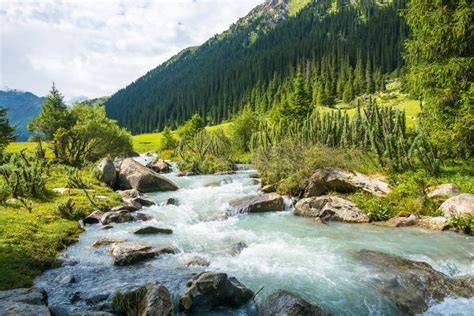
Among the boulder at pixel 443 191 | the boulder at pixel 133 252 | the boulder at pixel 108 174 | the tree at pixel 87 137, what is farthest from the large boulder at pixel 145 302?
the tree at pixel 87 137

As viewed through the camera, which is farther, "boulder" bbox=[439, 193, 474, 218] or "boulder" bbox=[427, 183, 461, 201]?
"boulder" bbox=[427, 183, 461, 201]

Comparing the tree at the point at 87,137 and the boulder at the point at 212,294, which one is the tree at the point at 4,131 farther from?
the boulder at the point at 212,294

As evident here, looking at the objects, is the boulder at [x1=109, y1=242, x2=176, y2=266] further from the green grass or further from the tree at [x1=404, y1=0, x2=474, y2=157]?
the tree at [x1=404, y1=0, x2=474, y2=157]

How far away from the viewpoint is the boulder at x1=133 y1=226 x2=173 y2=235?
1700 cm

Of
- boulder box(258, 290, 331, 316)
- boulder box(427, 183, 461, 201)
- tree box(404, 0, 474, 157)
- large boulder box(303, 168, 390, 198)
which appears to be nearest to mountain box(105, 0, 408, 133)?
large boulder box(303, 168, 390, 198)

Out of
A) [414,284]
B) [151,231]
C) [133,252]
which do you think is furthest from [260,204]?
[414,284]

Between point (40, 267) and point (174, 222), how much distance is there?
335 inches

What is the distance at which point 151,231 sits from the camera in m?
17.1

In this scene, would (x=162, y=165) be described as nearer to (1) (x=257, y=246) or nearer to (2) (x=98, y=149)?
(2) (x=98, y=149)

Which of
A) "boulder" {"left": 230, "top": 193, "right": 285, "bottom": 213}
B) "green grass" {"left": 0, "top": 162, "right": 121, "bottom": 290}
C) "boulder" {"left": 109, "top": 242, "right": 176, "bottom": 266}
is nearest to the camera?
"green grass" {"left": 0, "top": 162, "right": 121, "bottom": 290}

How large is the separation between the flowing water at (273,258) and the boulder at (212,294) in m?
0.33

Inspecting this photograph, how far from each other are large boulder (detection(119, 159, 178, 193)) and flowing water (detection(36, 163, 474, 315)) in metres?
10.0

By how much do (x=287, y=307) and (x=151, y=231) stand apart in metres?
10.5

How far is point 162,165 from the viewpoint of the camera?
155 ft
